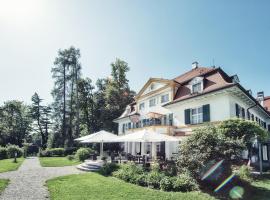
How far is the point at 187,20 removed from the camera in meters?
13.5

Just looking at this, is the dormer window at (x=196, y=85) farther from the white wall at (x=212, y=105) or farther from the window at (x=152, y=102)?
the window at (x=152, y=102)

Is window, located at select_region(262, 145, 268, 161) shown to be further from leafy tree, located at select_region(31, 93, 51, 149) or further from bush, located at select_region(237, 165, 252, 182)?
leafy tree, located at select_region(31, 93, 51, 149)

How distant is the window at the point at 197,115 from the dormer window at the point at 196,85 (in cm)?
182

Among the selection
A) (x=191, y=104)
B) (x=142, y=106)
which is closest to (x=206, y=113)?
(x=191, y=104)

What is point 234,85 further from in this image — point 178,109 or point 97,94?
point 97,94

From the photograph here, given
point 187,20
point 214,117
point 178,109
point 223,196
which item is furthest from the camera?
Result: point 178,109

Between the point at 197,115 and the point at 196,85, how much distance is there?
2983 millimetres

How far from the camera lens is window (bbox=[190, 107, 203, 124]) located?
19.3 metres

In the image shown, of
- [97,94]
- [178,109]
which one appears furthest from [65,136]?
[178,109]

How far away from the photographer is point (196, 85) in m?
20.5

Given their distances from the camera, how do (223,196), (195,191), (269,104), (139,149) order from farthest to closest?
(269,104) → (139,149) → (195,191) → (223,196)

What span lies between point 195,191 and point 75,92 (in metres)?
39.9

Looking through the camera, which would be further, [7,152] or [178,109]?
[7,152]

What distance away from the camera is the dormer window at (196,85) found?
65.2 ft
